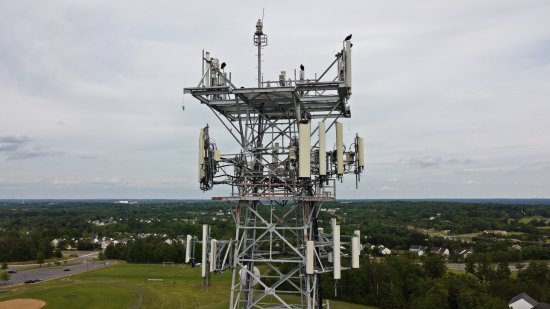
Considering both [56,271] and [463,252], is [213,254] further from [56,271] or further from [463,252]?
[463,252]

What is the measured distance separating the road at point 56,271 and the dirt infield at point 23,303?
15.7 m

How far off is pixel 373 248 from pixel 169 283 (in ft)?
143

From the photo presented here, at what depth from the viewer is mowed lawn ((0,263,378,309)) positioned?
57.5 m

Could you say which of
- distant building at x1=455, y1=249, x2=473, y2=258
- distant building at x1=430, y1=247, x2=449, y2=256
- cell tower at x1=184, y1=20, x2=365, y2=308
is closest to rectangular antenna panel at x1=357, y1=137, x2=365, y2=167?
cell tower at x1=184, y1=20, x2=365, y2=308

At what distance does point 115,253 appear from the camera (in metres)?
105

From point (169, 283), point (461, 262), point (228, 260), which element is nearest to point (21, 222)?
point (169, 283)

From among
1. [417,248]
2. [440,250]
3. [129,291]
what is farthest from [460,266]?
[129,291]

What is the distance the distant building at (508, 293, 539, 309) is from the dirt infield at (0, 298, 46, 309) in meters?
57.2

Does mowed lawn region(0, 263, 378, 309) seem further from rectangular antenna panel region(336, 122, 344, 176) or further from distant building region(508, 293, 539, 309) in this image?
rectangular antenna panel region(336, 122, 344, 176)

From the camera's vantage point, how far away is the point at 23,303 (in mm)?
58188

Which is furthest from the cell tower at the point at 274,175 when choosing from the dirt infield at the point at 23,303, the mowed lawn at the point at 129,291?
the dirt infield at the point at 23,303

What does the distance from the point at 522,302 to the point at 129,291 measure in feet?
169

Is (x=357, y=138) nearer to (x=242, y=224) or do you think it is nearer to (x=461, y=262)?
(x=242, y=224)

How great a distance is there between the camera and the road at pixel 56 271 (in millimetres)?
79000
